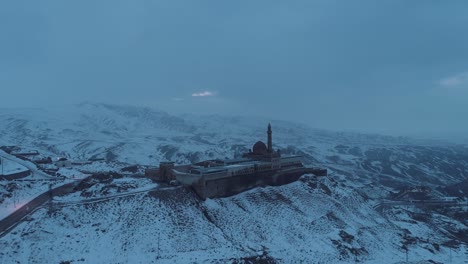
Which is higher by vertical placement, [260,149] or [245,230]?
[260,149]

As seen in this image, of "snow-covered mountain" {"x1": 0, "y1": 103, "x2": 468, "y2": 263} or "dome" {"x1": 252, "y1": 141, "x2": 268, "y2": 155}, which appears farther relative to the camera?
"dome" {"x1": 252, "y1": 141, "x2": 268, "y2": 155}

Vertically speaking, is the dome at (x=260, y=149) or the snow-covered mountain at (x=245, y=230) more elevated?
the dome at (x=260, y=149)

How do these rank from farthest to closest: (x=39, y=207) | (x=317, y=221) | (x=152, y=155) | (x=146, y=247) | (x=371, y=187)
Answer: (x=152, y=155) → (x=371, y=187) → (x=317, y=221) → (x=39, y=207) → (x=146, y=247)

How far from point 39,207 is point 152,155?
109 metres

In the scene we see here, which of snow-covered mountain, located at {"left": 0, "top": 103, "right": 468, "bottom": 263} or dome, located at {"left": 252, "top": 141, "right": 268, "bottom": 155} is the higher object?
dome, located at {"left": 252, "top": 141, "right": 268, "bottom": 155}

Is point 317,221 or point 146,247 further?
point 317,221

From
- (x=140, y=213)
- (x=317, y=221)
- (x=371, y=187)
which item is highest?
(x=140, y=213)

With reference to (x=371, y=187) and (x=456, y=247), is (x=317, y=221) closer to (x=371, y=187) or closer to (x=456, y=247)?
(x=456, y=247)

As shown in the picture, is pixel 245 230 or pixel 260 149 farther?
pixel 260 149

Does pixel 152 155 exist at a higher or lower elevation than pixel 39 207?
lower

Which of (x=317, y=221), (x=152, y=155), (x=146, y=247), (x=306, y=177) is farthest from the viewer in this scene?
(x=152, y=155)

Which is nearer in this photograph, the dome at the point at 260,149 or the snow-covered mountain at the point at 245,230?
the snow-covered mountain at the point at 245,230

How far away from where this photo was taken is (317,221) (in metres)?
56.1

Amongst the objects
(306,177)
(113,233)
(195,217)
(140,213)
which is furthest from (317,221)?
(113,233)
